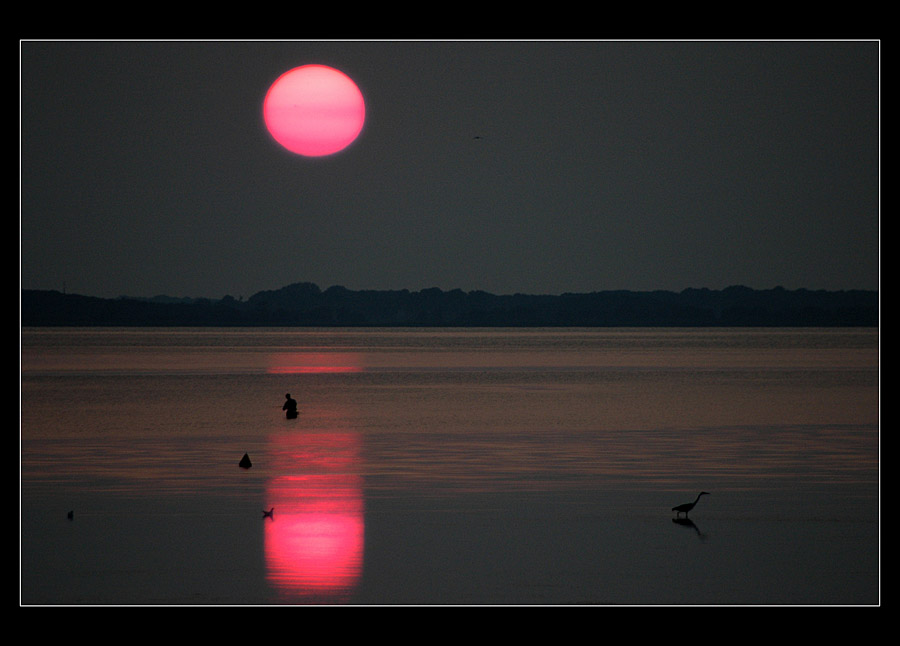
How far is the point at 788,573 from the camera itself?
15.9 m

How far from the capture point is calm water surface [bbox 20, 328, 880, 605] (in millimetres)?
15367

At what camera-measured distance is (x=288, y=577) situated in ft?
50.4

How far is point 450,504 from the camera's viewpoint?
20.6m

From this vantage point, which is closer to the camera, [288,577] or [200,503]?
[288,577]

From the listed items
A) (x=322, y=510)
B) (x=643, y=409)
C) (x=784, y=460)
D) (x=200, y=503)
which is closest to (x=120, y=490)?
(x=200, y=503)

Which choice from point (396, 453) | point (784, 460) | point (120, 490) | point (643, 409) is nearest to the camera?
point (120, 490)

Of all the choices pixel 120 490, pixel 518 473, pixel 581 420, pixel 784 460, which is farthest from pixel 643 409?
pixel 120 490

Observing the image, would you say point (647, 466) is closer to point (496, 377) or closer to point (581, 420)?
point (581, 420)

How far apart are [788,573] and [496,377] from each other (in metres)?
56.3

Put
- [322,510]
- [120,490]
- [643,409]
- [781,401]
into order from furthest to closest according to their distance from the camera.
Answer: [781,401], [643,409], [120,490], [322,510]

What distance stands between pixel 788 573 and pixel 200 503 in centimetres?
1053

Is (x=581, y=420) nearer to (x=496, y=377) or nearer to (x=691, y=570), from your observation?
(x=691, y=570)

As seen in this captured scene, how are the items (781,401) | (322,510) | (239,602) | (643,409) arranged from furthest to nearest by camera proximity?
1. (781,401)
2. (643,409)
3. (322,510)
4. (239,602)

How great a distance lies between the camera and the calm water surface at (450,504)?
15367 millimetres
